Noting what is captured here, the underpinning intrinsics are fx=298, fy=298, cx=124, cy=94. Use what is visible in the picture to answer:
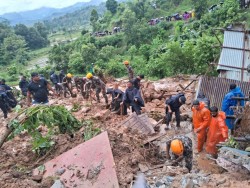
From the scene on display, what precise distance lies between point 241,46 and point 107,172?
665 centimetres

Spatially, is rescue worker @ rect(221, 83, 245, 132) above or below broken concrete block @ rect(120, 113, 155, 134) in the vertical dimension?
above

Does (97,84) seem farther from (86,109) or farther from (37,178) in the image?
(37,178)

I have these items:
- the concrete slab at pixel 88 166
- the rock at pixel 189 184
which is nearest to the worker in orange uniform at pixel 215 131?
the rock at pixel 189 184

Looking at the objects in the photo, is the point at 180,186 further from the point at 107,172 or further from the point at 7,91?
the point at 7,91

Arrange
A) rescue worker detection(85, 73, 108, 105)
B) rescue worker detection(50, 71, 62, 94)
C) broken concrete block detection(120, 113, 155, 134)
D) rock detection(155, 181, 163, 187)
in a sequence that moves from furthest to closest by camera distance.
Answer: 1. rescue worker detection(50, 71, 62, 94)
2. rescue worker detection(85, 73, 108, 105)
3. broken concrete block detection(120, 113, 155, 134)
4. rock detection(155, 181, 163, 187)

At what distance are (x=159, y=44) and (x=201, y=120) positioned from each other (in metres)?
22.4

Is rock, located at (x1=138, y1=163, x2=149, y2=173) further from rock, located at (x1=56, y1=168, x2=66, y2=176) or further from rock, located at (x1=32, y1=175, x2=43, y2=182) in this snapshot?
rock, located at (x1=32, y1=175, x2=43, y2=182)

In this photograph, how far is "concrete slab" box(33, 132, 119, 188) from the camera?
4777 millimetres

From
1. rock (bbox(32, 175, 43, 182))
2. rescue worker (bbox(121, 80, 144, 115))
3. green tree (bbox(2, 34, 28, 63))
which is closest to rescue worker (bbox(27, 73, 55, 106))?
rescue worker (bbox(121, 80, 144, 115))

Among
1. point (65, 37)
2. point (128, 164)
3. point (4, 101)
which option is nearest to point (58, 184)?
point (128, 164)

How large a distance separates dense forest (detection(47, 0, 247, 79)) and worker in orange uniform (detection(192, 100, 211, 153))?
13.5 ft

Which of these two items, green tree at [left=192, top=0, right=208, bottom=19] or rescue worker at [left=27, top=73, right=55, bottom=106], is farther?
green tree at [left=192, top=0, right=208, bottom=19]

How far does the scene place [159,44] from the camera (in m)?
28.2

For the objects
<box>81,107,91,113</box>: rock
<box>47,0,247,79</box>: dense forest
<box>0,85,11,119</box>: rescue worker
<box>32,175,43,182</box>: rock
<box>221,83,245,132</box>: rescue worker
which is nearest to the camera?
<box>32,175,43,182</box>: rock
